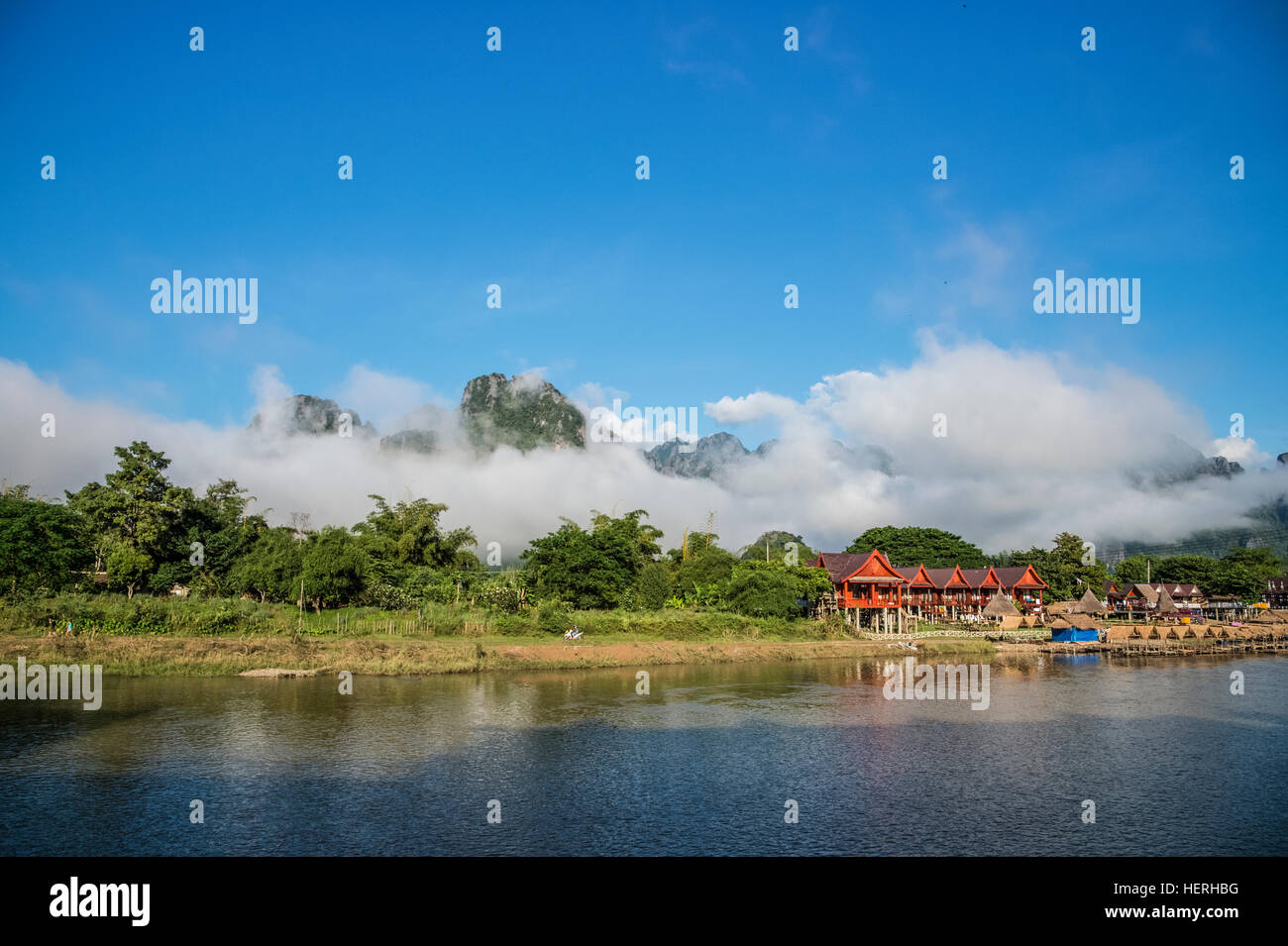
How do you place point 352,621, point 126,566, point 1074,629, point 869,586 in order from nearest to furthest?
point 352,621, point 126,566, point 1074,629, point 869,586

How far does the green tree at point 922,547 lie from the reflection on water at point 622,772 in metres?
68.0

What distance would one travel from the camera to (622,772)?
23156 mm

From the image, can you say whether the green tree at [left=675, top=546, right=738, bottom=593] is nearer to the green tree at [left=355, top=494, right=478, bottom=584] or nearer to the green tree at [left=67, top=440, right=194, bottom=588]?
the green tree at [left=355, top=494, right=478, bottom=584]

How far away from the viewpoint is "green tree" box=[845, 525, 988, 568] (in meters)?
106

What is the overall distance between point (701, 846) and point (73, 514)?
166 feet

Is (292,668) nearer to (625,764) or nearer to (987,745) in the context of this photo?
(625,764)

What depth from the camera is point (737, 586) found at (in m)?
60.0

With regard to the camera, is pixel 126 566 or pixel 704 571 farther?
pixel 704 571

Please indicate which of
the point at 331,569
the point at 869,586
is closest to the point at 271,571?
the point at 331,569

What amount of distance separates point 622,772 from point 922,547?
3615 inches

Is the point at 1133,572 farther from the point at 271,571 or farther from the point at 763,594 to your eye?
the point at 271,571

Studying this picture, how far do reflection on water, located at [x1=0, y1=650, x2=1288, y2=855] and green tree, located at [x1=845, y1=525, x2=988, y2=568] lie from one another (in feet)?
223
